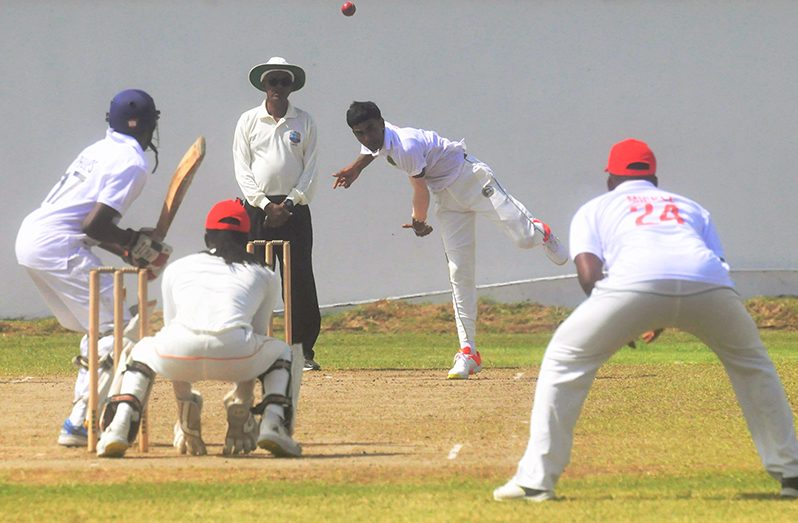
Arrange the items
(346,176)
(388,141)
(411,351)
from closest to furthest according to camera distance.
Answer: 1. (388,141)
2. (346,176)
3. (411,351)

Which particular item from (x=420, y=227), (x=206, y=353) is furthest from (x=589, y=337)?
(x=420, y=227)

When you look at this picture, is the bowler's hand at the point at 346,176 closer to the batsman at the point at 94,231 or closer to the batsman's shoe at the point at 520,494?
the batsman at the point at 94,231

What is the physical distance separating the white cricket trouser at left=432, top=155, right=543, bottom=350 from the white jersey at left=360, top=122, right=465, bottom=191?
76mm

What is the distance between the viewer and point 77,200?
807cm

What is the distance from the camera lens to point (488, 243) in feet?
58.1

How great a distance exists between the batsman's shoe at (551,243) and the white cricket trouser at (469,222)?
51mm

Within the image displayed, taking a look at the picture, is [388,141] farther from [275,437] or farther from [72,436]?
[275,437]

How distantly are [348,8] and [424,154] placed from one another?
6.20 meters

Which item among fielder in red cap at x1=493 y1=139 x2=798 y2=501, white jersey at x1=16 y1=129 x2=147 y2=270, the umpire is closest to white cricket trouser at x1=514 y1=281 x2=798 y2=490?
fielder in red cap at x1=493 y1=139 x2=798 y2=501

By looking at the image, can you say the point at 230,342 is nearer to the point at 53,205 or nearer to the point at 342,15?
the point at 53,205

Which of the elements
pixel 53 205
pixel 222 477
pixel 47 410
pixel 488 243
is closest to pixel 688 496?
pixel 222 477

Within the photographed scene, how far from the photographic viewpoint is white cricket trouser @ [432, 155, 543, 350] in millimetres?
11273

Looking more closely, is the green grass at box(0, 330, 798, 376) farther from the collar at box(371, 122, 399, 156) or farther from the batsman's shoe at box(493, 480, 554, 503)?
the batsman's shoe at box(493, 480, 554, 503)

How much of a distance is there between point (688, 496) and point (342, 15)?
1175 cm
